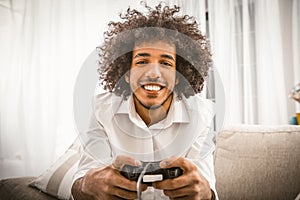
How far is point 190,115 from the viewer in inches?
25.1

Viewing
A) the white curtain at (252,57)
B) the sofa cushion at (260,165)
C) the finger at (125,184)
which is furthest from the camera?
the white curtain at (252,57)

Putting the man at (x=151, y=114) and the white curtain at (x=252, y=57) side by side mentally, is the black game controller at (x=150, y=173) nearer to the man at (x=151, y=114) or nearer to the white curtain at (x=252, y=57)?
the man at (x=151, y=114)

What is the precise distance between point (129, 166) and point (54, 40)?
1015mm

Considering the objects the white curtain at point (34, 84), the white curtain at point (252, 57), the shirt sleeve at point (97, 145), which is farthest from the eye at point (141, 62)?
the white curtain at point (252, 57)

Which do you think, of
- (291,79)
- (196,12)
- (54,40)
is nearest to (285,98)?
(291,79)

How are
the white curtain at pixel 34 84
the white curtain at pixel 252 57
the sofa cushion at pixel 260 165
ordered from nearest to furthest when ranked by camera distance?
the sofa cushion at pixel 260 165 < the white curtain at pixel 34 84 < the white curtain at pixel 252 57

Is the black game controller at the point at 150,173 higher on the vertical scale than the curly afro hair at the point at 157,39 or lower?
lower

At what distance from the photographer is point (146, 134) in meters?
0.62

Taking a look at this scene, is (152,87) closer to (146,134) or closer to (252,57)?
(146,134)

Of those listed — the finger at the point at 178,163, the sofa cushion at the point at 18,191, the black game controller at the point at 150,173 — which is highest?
the finger at the point at 178,163

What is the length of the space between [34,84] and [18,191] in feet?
1.76

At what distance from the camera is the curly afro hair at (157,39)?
611 mm

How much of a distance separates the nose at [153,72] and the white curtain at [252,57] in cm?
106

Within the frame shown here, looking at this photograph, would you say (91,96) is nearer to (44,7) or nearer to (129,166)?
(129,166)
